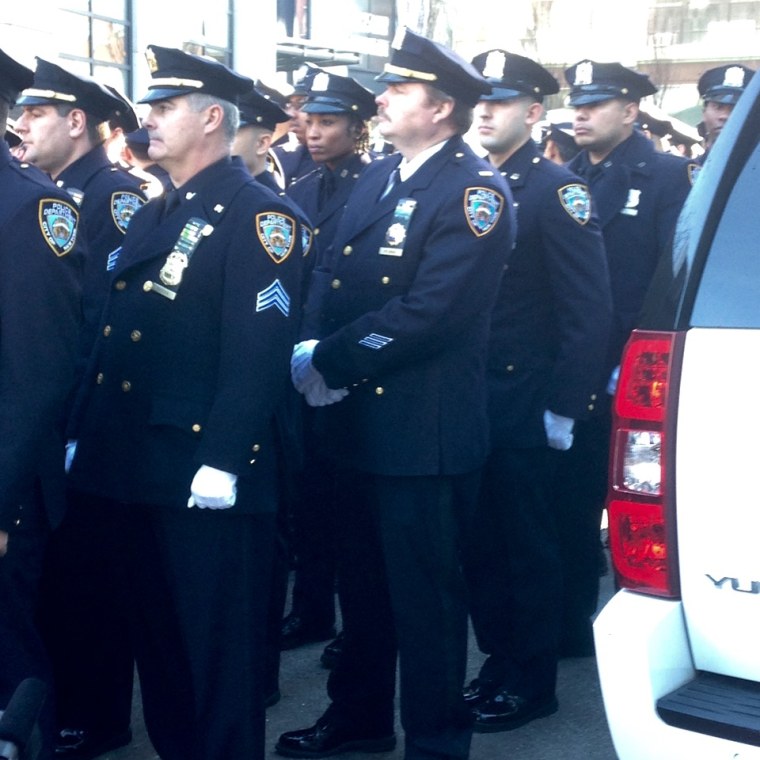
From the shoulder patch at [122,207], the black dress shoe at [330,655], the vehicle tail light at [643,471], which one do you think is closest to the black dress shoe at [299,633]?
the black dress shoe at [330,655]

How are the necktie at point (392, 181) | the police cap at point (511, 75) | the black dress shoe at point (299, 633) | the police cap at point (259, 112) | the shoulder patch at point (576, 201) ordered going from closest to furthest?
the necktie at point (392, 181), the shoulder patch at point (576, 201), the police cap at point (511, 75), the black dress shoe at point (299, 633), the police cap at point (259, 112)

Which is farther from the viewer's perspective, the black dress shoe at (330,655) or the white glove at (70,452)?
the black dress shoe at (330,655)

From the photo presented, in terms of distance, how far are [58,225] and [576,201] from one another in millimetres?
1885

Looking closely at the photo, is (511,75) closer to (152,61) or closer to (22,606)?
(152,61)

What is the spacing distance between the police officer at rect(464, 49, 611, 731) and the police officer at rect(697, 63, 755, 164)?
9.22 feet

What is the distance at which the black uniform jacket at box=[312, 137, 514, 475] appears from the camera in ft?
12.3

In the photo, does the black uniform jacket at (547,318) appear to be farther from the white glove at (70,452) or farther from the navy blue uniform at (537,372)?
the white glove at (70,452)

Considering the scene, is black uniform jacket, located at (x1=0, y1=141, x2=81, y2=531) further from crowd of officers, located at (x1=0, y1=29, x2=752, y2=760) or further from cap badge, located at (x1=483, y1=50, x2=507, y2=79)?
cap badge, located at (x1=483, y1=50, x2=507, y2=79)

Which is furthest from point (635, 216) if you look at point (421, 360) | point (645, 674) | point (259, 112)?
point (645, 674)

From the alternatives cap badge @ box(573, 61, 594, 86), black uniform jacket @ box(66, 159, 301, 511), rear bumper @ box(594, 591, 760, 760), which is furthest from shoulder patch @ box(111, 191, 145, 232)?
rear bumper @ box(594, 591, 760, 760)

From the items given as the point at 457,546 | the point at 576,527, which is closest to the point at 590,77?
the point at 576,527

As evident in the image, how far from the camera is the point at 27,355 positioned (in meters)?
3.13

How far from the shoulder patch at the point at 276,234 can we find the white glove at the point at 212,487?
1.73ft

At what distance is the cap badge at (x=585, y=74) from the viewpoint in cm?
570
